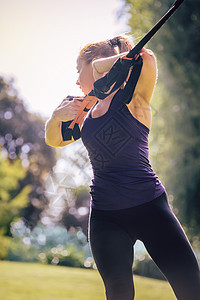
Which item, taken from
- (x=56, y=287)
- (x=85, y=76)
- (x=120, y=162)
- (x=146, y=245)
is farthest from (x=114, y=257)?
(x=56, y=287)

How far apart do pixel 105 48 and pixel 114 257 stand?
3.32 feet

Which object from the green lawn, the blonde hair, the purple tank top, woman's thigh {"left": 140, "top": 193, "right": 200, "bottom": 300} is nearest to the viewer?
woman's thigh {"left": 140, "top": 193, "right": 200, "bottom": 300}

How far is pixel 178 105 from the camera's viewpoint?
9.75m

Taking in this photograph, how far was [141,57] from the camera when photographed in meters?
1.58

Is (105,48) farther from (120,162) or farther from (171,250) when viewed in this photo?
(171,250)

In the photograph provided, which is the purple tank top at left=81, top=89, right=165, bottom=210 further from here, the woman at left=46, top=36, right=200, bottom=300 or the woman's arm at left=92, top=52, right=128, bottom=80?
the woman's arm at left=92, top=52, right=128, bottom=80

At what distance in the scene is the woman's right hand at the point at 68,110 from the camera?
6.33 ft

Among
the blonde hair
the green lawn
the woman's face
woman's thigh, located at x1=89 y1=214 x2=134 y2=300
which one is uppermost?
the blonde hair

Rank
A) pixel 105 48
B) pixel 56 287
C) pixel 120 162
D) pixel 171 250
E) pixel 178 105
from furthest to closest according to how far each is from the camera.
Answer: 1. pixel 178 105
2. pixel 56 287
3. pixel 105 48
4. pixel 120 162
5. pixel 171 250

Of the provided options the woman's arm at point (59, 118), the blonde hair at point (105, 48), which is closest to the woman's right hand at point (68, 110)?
the woman's arm at point (59, 118)

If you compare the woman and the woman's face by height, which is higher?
the woman's face

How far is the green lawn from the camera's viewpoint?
20.9ft

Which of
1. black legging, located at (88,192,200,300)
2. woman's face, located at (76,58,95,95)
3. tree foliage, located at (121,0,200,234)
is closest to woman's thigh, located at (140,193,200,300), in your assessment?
black legging, located at (88,192,200,300)

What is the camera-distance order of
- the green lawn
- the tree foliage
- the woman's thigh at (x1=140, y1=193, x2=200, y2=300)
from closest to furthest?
1. the woman's thigh at (x1=140, y1=193, x2=200, y2=300)
2. the green lawn
3. the tree foliage
